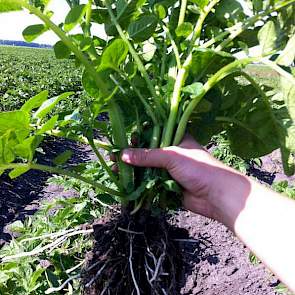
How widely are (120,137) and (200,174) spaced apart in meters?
0.26

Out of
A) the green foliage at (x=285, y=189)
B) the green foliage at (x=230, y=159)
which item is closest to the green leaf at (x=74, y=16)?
the green foliage at (x=285, y=189)

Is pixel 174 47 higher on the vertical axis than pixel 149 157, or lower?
higher

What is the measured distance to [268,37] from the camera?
1.23 m

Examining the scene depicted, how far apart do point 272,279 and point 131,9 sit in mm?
2303

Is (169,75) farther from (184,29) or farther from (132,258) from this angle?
(132,258)

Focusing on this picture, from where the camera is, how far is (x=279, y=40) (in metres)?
1.23

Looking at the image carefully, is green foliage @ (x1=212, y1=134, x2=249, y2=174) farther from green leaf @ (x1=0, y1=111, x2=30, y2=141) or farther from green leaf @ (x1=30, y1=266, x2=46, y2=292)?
green leaf @ (x1=0, y1=111, x2=30, y2=141)

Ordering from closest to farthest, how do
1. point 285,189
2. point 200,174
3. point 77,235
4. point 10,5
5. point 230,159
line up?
point 10,5 < point 200,174 < point 77,235 < point 285,189 < point 230,159

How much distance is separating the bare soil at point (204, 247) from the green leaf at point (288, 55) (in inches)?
24.3

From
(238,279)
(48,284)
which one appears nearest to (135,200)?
(48,284)

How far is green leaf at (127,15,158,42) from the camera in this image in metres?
1.29

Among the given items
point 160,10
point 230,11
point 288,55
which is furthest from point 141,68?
point 288,55

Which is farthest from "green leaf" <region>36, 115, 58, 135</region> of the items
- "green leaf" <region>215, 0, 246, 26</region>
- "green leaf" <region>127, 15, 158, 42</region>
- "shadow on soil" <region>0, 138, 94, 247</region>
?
"shadow on soil" <region>0, 138, 94, 247</region>

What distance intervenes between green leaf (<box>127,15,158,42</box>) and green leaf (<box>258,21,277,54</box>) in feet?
1.01
